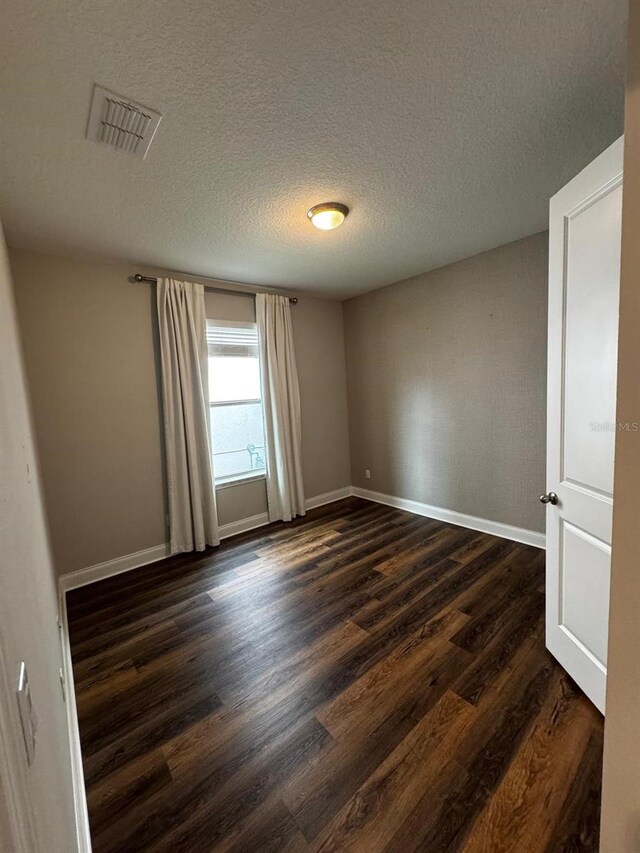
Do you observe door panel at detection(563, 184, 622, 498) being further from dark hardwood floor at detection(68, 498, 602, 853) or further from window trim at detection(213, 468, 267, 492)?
window trim at detection(213, 468, 267, 492)

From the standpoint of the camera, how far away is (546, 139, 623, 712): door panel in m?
1.32

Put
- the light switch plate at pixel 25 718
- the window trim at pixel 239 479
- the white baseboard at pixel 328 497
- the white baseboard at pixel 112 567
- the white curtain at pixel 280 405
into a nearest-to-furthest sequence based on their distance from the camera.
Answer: the light switch plate at pixel 25 718 → the white baseboard at pixel 112 567 → the window trim at pixel 239 479 → the white curtain at pixel 280 405 → the white baseboard at pixel 328 497

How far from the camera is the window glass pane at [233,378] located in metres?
3.55

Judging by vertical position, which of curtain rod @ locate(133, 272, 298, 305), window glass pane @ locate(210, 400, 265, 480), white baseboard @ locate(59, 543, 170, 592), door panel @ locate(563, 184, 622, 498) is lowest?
white baseboard @ locate(59, 543, 170, 592)

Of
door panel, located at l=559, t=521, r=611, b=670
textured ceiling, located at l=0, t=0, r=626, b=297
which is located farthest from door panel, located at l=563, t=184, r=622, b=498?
textured ceiling, located at l=0, t=0, r=626, b=297

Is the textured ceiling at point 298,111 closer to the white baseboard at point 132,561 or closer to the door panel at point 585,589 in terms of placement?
the door panel at point 585,589

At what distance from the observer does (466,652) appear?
1.85 m

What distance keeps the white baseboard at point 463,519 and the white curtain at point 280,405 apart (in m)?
1.05

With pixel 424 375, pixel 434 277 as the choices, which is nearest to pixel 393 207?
pixel 434 277

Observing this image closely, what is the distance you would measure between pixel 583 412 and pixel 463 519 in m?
2.24

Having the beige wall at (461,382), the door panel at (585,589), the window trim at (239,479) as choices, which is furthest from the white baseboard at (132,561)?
the door panel at (585,589)

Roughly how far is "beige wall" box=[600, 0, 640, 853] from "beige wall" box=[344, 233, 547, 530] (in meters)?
2.24

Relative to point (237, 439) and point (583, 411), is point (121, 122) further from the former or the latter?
point (237, 439)

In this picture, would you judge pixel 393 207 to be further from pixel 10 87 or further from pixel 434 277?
pixel 10 87
